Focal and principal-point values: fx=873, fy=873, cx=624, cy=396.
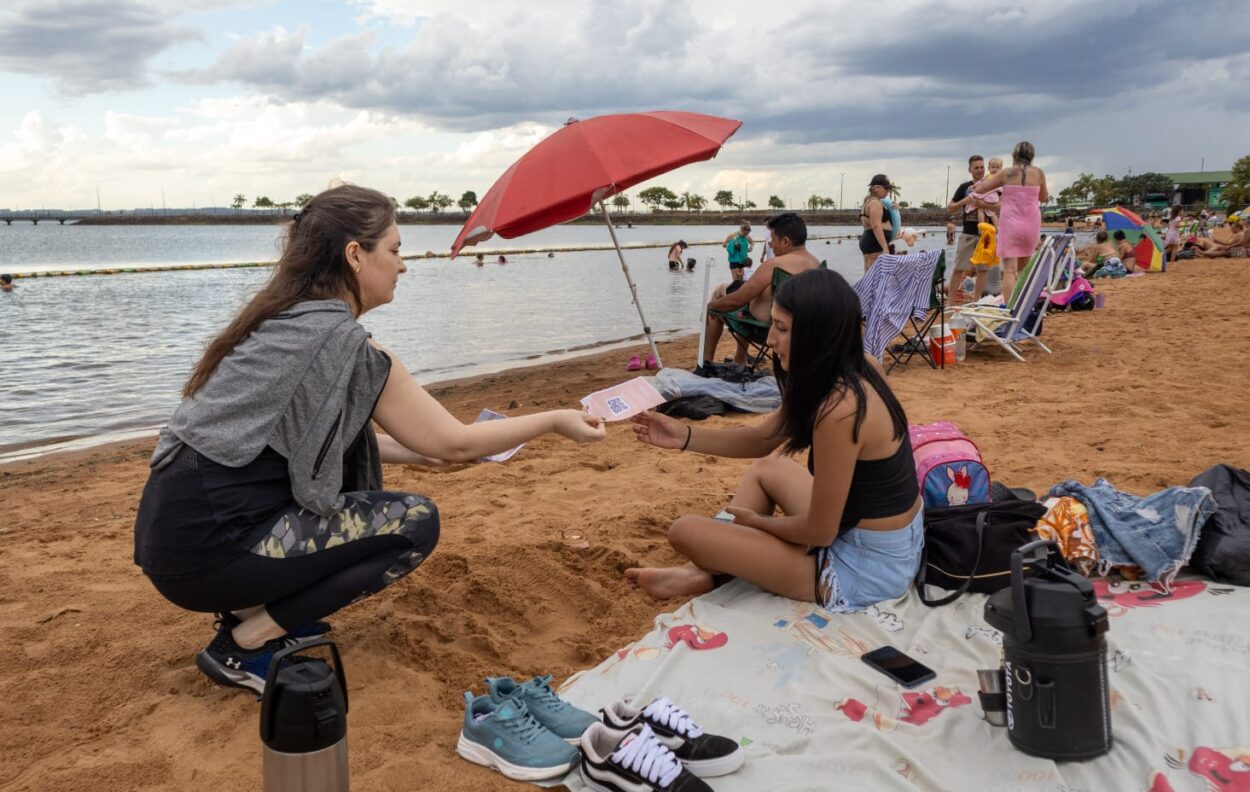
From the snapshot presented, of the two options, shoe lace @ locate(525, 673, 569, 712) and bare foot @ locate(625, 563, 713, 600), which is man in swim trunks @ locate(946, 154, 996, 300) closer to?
bare foot @ locate(625, 563, 713, 600)

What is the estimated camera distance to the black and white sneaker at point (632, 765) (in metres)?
2.05

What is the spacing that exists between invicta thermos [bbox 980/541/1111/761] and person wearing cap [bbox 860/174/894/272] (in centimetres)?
815

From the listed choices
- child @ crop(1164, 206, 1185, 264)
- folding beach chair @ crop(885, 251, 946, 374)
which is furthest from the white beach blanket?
child @ crop(1164, 206, 1185, 264)

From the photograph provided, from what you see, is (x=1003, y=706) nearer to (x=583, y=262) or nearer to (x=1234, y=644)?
(x=1234, y=644)

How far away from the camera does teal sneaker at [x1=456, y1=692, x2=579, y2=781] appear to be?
2.21 m

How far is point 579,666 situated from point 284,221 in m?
1.73

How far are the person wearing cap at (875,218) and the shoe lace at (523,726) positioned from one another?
8431 mm

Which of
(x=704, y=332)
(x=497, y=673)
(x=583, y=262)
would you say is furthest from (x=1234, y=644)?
(x=583, y=262)

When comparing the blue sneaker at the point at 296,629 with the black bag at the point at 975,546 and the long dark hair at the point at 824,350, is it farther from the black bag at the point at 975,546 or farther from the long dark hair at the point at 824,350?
the black bag at the point at 975,546

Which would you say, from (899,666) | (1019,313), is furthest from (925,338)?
(899,666)

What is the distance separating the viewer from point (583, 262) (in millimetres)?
38250

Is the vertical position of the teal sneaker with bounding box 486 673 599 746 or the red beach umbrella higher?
the red beach umbrella

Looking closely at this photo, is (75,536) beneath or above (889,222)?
beneath

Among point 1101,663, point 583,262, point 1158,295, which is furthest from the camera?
point 583,262
